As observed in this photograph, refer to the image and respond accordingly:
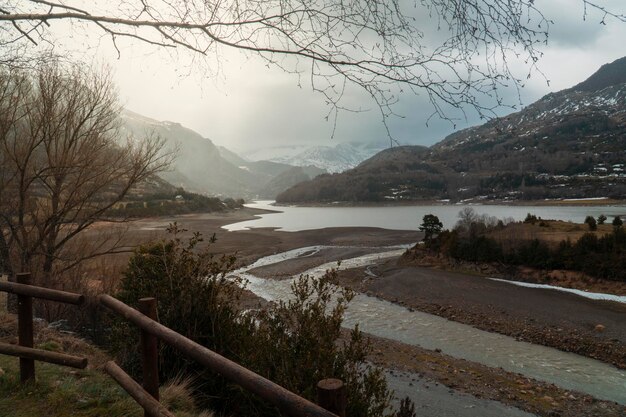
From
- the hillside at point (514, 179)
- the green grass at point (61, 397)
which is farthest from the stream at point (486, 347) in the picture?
the hillside at point (514, 179)

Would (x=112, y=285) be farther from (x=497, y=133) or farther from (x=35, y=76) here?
(x=497, y=133)

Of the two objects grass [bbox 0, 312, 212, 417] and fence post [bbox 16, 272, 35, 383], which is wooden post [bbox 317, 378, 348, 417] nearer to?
grass [bbox 0, 312, 212, 417]

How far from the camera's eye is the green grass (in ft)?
13.5

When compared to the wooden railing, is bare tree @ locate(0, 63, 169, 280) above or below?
above

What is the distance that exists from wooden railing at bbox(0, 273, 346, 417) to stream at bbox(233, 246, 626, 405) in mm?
8139

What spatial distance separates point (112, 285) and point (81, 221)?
224 centimetres

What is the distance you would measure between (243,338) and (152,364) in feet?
8.84

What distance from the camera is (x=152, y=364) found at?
3432 mm

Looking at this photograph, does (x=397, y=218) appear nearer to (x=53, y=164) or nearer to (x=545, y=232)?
(x=545, y=232)

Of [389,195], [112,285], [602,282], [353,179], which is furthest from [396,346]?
[353,179]

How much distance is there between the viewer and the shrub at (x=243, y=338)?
4926mm

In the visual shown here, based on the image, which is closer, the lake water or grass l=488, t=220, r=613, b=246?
grass l=488, t=220, r=613, b=246

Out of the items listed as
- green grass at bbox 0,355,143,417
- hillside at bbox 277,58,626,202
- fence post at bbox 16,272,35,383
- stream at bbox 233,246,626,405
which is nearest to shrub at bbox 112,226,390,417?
green grass at bbox 0,355,143,417

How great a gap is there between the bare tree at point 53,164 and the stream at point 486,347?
17.5ft
